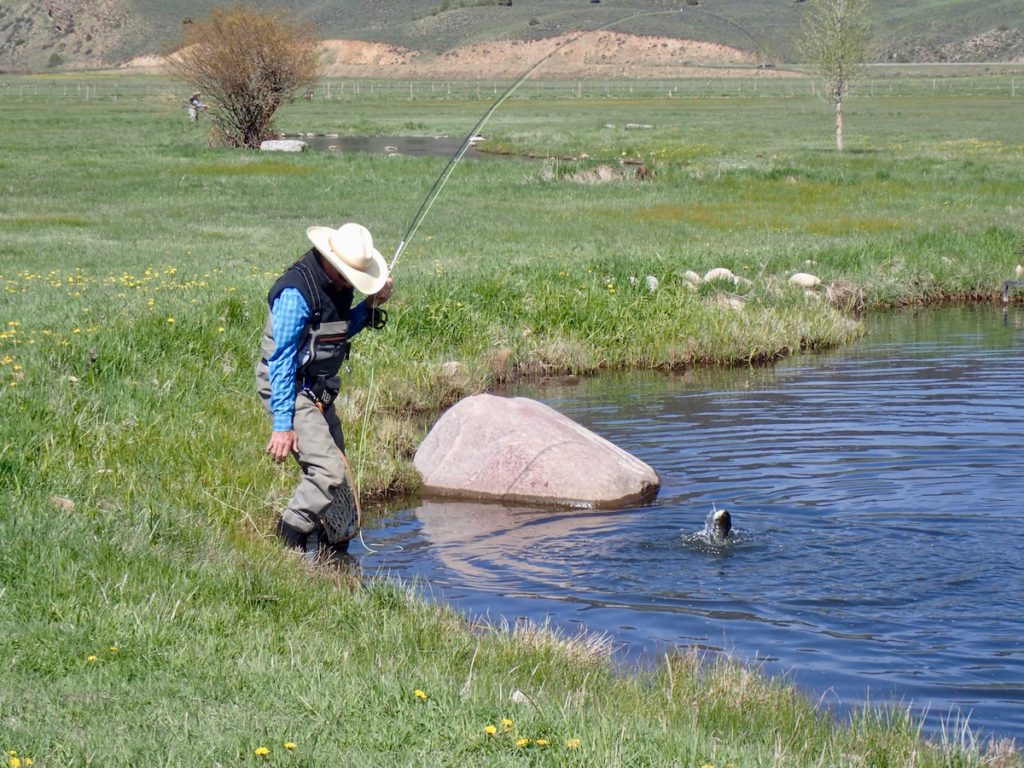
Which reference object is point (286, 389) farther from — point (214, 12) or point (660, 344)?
point (214, 12)

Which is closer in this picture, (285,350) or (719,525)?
(285,350)

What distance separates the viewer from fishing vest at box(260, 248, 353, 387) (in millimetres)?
7188

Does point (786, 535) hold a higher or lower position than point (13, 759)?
lower

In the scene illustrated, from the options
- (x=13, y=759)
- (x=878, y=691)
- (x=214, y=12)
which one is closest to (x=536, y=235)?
(x=878, y=691)

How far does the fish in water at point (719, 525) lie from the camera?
8.34m

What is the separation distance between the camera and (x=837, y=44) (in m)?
45.0

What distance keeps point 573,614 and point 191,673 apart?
2.63m

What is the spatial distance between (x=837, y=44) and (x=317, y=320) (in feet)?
135

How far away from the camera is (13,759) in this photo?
410cm

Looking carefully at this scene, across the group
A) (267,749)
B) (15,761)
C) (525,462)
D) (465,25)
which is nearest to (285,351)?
(525,462)

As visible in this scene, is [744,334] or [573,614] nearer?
[573,614]

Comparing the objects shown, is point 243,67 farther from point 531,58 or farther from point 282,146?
point 531,58

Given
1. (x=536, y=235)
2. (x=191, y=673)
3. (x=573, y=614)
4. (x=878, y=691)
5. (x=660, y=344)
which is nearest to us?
(x=191, y=673)

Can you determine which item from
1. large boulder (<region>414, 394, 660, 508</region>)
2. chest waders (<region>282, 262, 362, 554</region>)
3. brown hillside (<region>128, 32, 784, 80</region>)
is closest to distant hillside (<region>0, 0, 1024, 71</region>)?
brown hillside (<region>128, 32, 784, 80</region>)
